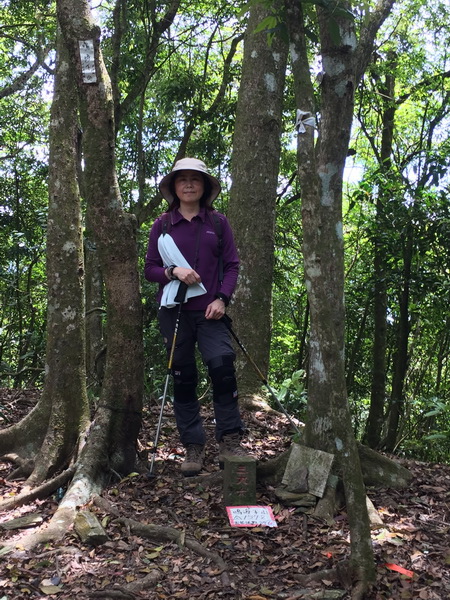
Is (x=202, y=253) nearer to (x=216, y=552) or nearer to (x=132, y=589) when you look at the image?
(x=216, y=552)

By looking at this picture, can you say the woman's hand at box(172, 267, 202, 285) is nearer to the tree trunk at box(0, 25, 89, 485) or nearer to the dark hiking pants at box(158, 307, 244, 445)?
the dark hiking pants at box(158, 307, 244, 445)

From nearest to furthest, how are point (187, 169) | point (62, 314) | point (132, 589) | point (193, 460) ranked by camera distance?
1. point (132, 589)
2. point (187, 169)
3. point (193, 460)
4. point (62, 314)

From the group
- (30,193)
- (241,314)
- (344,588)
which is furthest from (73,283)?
(30,193)

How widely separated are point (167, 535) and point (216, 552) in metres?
0.35

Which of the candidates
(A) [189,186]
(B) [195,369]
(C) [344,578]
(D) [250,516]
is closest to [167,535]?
(D) [250,516]

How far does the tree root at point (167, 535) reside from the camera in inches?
129

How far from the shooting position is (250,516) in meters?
3.68

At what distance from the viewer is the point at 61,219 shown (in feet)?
15.9

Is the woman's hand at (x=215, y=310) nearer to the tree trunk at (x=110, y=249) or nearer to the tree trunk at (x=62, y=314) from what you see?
the tree trunk at (x=110, y=249)

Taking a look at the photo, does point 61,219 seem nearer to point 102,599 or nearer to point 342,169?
point 342,169

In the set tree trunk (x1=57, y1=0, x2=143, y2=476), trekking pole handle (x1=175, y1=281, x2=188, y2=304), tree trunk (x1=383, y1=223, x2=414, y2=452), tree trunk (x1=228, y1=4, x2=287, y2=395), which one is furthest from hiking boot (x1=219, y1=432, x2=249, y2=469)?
tree trunk (x1=383, y1=223, x2=414, y2=452)

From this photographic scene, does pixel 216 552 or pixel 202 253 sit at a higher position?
pixel 202 253

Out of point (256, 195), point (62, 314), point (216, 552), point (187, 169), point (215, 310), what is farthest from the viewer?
point (256, 195)

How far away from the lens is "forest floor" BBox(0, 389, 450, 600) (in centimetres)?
293
